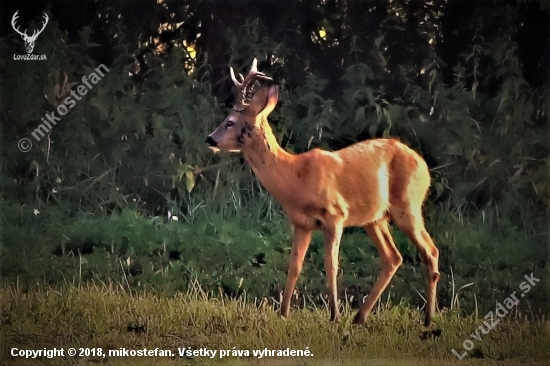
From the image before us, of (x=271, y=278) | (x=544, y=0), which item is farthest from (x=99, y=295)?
(x=544, y=0)

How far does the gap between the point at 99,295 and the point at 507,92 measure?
88.8 inches

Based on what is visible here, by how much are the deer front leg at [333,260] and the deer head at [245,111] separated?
1.97ft

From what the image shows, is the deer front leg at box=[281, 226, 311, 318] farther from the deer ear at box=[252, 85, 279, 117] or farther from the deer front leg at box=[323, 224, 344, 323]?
the deer ear at box=[252, 85, 279, 117]

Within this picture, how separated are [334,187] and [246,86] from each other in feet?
2.13

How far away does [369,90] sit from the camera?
333cm

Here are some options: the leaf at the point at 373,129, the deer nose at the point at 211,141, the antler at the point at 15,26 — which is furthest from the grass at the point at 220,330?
the antler at the point at 15,26

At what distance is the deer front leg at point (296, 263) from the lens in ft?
10.8

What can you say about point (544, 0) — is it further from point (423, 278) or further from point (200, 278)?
point (200, 278)

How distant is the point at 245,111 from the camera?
3.28m
